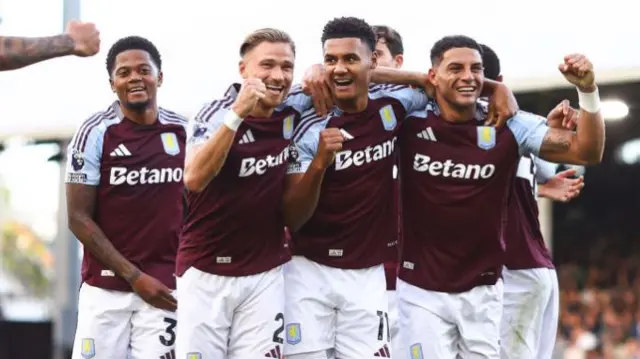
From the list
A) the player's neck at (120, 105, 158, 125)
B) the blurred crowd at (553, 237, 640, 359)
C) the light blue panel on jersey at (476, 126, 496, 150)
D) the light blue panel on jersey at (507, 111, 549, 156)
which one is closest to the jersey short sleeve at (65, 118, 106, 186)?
the player's neck at (120, 105, 158, 125)

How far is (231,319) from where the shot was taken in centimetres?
621

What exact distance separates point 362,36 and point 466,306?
1571mm

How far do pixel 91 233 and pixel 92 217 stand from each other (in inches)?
6.5

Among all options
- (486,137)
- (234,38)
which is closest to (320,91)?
(486,137)

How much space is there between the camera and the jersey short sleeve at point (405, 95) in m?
6.53

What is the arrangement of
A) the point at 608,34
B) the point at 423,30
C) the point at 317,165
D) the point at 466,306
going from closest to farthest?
the point at 317,165 < the point at 466,306 < the point at 608,34 < the point at 423,30

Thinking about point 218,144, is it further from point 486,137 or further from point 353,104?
point 486,137

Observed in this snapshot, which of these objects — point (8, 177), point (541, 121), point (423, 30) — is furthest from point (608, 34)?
point (8, 177)

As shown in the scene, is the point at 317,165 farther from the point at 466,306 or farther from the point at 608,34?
the point at 608,34

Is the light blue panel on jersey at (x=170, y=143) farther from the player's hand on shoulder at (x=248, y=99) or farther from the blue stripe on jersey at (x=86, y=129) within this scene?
the player's hand on shoulder at (x=248, y=99)

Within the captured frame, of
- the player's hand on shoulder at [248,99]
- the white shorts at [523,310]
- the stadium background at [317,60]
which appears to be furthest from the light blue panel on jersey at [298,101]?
the stadium background at [317,60]

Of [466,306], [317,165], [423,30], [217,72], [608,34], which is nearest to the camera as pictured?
[317,165]

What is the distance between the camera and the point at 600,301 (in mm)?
15078

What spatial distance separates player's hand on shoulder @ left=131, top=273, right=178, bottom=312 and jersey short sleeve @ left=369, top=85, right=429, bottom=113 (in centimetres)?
159
